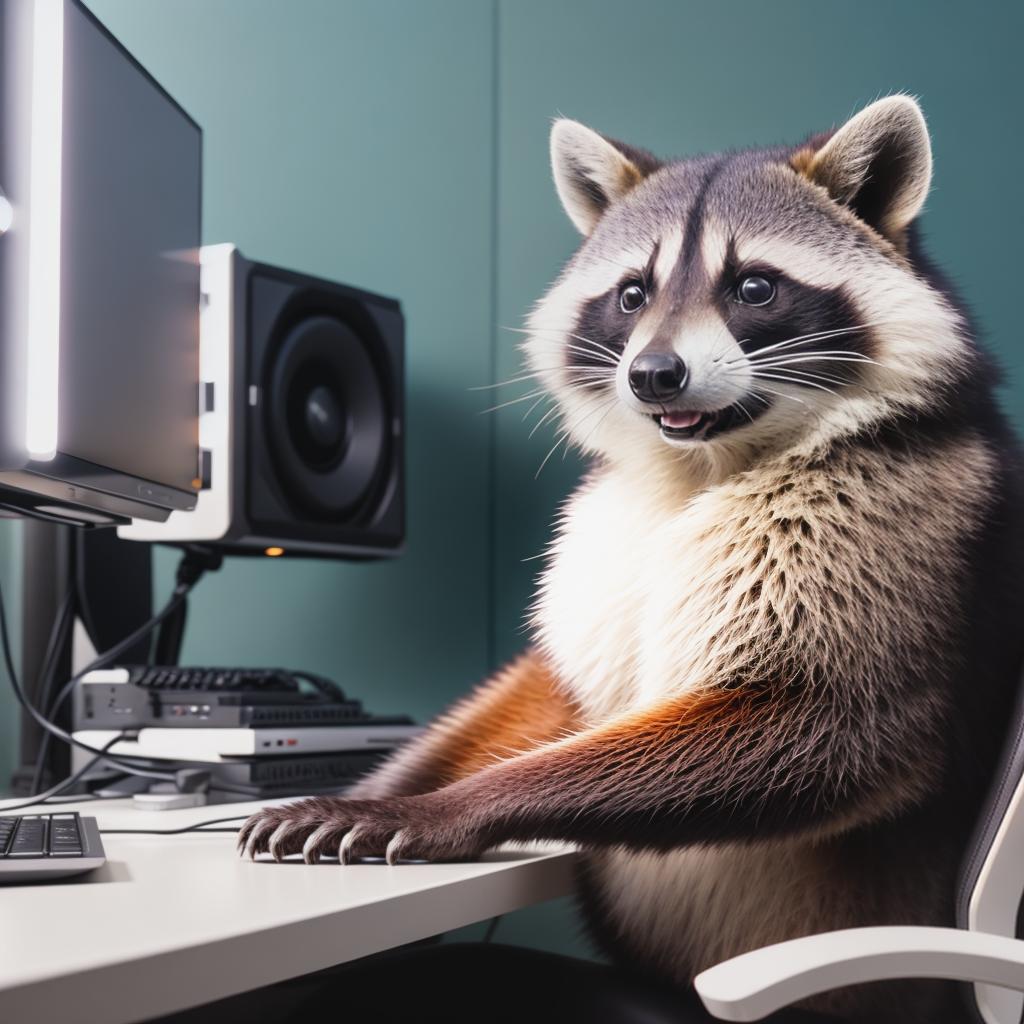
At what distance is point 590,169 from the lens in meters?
1.43

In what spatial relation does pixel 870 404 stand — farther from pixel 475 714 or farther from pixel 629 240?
pixel 475 714

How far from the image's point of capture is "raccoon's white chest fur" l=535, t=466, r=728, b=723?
1.11 meters

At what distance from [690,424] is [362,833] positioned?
1.79ft

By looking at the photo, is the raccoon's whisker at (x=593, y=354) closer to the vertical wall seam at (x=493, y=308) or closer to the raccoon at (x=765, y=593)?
the raccoon at (x=765, y=593)

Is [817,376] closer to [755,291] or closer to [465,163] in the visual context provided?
[755,291]

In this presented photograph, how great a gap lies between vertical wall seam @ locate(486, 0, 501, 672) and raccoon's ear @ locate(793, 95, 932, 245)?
911 millimetres

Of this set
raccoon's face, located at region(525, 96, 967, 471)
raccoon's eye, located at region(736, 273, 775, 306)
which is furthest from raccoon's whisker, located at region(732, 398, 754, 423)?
raccoon's eye, located at region(736, 273, 775, 306)

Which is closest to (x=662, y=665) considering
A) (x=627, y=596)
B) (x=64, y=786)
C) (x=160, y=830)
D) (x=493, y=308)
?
(x=627, y=596)

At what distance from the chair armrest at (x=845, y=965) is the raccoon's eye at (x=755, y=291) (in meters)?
0.67

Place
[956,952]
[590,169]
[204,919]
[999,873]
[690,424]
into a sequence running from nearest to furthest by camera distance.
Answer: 1. [204,919]
2. [956,952]
3. [999,873]
4. [690,424]
5. [590,169]

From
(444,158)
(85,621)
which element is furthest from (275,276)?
(85,621)

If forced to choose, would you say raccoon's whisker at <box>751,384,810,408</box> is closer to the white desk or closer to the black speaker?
the white desk

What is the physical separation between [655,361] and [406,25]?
1381mm

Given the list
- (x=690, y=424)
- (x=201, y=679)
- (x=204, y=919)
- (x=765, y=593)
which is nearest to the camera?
(x=204, y=919)
